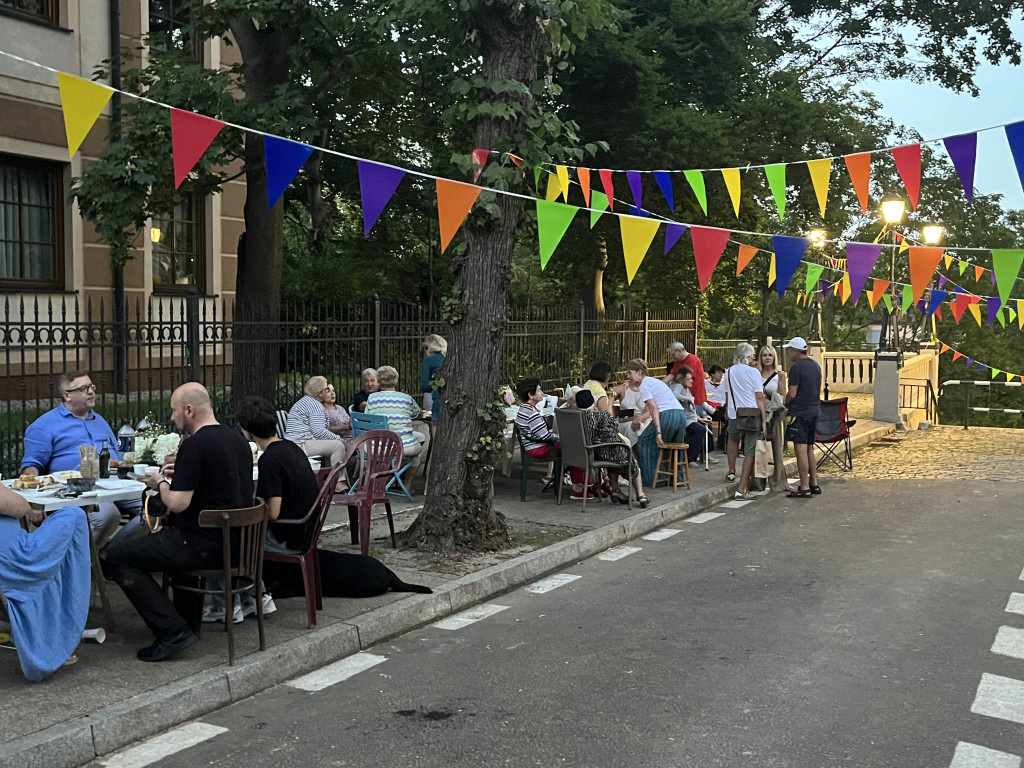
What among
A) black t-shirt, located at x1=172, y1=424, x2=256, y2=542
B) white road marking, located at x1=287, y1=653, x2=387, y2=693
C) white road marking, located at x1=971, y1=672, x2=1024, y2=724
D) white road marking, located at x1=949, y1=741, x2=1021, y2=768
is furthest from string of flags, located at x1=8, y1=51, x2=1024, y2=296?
white road marking, located at x1=949, y1=741, x2=1021, y2=768

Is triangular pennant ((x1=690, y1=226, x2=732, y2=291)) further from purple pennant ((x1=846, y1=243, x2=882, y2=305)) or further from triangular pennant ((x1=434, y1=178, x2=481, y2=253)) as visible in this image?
triangular pennant ((x1=434, y1=178, x2=481, y2=253))

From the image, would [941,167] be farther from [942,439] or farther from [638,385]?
[638,385]

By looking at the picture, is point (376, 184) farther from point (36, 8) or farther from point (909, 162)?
point (36, 8)

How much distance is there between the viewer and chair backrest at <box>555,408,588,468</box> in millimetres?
10203

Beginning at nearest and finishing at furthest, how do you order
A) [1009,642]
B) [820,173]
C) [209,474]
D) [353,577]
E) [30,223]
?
[209,474]
[1009,642]
[353,577]
[820,173]
[30,223]

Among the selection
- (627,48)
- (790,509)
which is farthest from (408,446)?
(627,48)

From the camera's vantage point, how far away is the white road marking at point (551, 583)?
748 centimetres

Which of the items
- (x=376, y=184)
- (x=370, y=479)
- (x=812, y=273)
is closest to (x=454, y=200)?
(x=376, y=184)

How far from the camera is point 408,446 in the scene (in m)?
10.6

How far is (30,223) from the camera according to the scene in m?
14.9

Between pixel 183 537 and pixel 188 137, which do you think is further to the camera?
pixel 188 137

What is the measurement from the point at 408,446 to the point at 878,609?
5.22m

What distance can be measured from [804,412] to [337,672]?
769 centimetres

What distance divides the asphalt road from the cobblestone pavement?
5.68m
